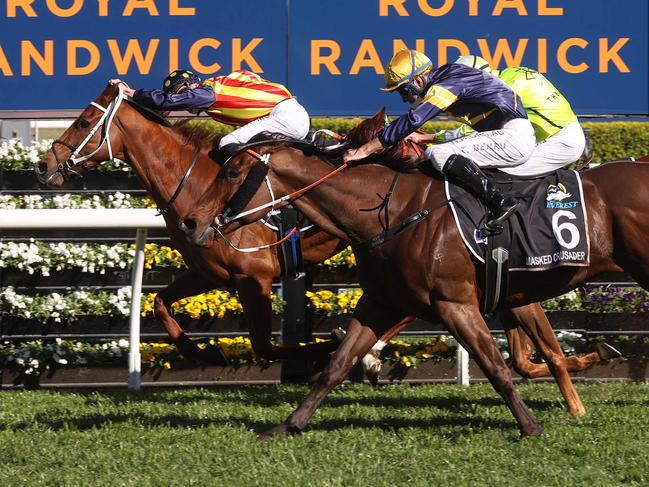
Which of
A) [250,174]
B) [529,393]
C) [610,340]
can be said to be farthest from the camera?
[610,340]

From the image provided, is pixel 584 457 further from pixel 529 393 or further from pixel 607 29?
pixel 607 29

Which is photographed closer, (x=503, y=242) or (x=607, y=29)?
(x=503, y=242)

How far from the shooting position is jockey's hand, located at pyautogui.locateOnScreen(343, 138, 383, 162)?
475 cm

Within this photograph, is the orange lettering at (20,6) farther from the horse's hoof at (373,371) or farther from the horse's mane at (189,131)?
the horse's hoof at (373,371)

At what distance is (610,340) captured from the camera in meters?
6.96

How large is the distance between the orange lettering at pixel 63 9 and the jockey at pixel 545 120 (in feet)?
12.4

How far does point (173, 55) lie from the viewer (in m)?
8.05

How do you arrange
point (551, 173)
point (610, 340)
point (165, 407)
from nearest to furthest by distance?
point (551, 173), point (165, 407), point (610, 340)

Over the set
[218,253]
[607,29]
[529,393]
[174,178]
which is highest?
[607,29]

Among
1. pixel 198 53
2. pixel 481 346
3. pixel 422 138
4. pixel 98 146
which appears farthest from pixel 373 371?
pixel 198 53

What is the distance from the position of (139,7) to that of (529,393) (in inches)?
162

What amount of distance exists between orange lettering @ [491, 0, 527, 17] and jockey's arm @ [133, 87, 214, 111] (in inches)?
117

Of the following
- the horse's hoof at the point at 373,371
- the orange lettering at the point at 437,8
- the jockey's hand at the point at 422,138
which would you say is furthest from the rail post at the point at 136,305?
the orange lettering at the point at 437,8

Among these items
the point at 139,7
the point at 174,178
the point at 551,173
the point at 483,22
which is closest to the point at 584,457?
the point at 551,173
